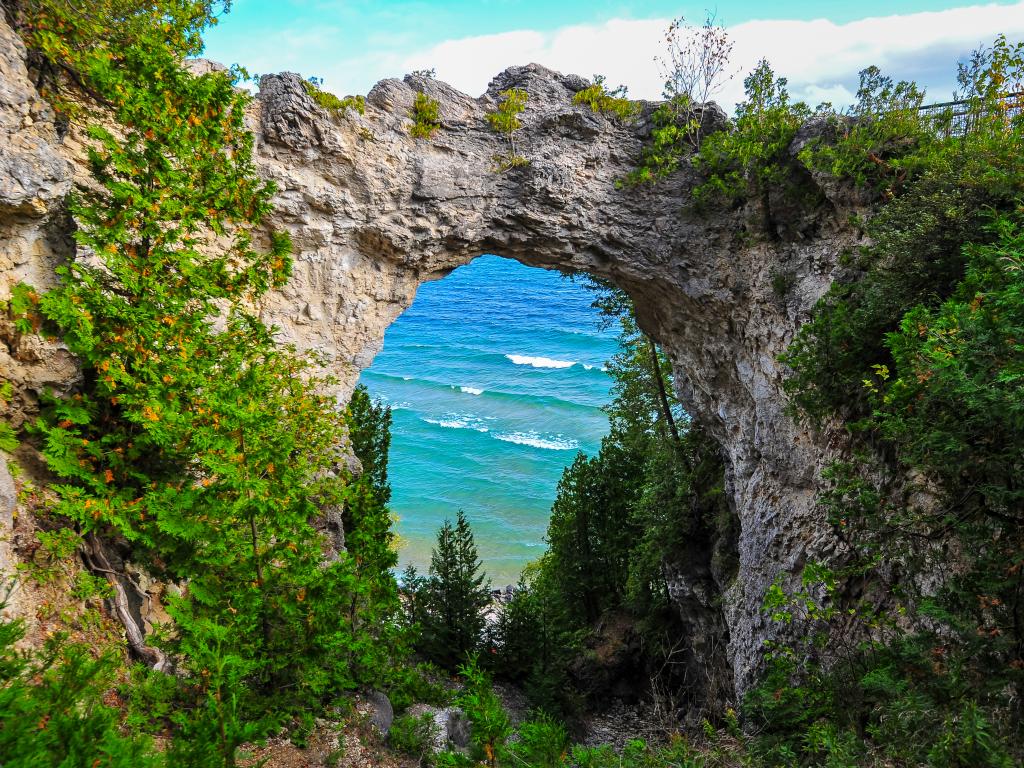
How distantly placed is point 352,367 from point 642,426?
10702 millimetres

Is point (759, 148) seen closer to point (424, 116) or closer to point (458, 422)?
point (424, 116)

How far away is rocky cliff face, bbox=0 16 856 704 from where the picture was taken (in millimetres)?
10695

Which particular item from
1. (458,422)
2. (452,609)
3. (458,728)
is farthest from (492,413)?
(458,728)

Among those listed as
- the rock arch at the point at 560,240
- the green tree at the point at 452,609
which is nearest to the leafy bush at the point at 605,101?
the rock arch at the point at 560,240

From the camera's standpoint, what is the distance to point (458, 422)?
145 feet

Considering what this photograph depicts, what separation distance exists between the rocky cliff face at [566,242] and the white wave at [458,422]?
29977mm

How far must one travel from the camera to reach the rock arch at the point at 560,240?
10758 millimetres

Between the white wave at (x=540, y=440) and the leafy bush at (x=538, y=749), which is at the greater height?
the leafy bush at (x=538, y=749)

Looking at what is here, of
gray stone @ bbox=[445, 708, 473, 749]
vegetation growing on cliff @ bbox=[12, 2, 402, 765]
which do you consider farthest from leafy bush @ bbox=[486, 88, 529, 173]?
gray stone @ bbox=[445, 708, 473, 749]

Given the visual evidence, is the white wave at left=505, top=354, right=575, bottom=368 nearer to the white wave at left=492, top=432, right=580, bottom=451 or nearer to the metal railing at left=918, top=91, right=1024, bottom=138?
the white wave at left=492, top=432, right=580, bottom=451

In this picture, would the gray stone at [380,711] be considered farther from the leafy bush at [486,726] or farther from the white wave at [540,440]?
the white wave at [540,440]

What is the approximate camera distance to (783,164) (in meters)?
11.2

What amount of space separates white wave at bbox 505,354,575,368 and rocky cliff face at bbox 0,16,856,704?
37.4 m

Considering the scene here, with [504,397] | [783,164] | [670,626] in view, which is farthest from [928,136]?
[504,397]
